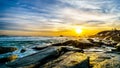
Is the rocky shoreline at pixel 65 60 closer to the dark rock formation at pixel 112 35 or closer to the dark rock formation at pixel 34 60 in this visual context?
the dark rock formation at pixel 34 60

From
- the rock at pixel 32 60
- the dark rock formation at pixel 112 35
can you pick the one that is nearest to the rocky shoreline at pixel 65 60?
the rock at pixel 32 60

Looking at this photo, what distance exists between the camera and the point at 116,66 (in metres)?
7.55

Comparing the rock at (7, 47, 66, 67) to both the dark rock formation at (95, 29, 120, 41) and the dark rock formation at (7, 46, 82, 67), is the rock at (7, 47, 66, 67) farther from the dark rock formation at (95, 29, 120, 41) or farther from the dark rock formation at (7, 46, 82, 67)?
the dark rock formation at (95, 29, 120, 41)

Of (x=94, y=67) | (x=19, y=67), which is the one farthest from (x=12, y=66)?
(x=94, y=67)

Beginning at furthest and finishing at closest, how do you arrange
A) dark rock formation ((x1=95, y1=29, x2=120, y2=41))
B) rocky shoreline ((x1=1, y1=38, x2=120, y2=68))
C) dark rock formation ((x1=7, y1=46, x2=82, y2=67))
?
dark rock formation ((x1=95, y1=29, x2=120, y2=41)), dark rock formation ((x1=7, y1=46, x2=82, y2=67)), rocky shoreline ((x1=1, y1=38, x2=120, y2=68))

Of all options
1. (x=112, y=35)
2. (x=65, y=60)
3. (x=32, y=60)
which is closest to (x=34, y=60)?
(x=32, y=60)

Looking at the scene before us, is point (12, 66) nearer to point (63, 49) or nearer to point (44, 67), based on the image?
point (44, 67)

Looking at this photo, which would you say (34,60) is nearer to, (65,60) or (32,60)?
(32,60)

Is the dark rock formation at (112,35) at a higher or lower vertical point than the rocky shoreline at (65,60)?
lower

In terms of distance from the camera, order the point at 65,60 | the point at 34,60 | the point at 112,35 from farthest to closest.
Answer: the point at 112,35, the point at 34,60, the point at 65,60

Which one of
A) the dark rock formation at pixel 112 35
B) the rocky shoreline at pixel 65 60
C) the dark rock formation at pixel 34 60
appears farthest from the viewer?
the dark rock formation at pixel 112 35

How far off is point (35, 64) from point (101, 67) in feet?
10.8

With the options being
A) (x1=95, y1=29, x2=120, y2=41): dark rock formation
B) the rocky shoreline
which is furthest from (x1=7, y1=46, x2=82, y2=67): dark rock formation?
(x1=95, y1=29, x2=120, y2=41): dark rock formation

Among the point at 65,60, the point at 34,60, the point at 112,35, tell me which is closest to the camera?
the point at 65,60
